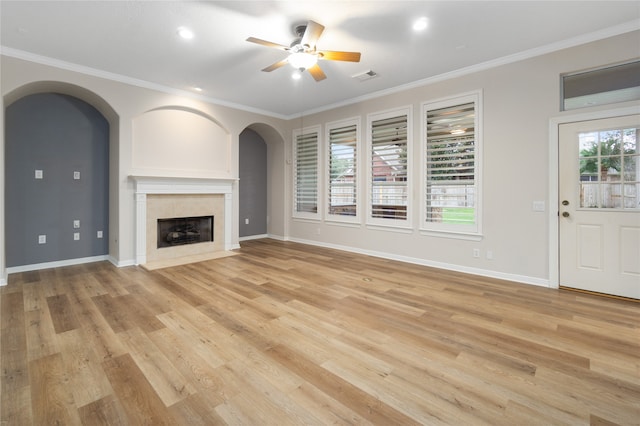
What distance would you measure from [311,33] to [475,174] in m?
2.98

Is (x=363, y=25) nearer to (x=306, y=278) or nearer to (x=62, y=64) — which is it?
(x=306, y=278)

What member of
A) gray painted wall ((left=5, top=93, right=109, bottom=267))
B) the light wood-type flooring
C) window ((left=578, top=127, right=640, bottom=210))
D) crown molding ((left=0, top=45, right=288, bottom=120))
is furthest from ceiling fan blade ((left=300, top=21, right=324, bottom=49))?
gray painted wall ((left=5, top=93, right=109, bottom=267))

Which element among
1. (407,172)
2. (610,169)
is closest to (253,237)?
(407,172)

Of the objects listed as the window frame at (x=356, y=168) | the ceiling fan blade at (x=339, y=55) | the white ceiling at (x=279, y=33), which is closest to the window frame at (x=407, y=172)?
the window frame at (x=356, y=168)

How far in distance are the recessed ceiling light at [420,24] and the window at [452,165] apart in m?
1.55

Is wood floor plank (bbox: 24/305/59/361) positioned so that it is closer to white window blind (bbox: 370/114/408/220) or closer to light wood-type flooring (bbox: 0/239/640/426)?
light wood-type flooring (bbox: 0/239/640/426)

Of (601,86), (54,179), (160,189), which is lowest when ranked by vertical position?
(160,189)

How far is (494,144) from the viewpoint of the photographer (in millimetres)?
4141

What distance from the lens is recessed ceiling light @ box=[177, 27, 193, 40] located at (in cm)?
331

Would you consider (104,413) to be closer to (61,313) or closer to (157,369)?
(157,369)

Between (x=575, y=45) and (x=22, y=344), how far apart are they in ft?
20.7

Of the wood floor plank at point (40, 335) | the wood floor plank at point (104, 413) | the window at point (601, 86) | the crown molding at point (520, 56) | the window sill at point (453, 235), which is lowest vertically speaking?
the wood floor plank at point (104, 413)

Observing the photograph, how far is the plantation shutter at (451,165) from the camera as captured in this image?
4.38m

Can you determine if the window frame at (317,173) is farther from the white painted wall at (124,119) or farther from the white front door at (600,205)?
the white front door at (600,205)
